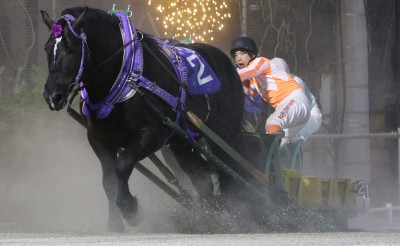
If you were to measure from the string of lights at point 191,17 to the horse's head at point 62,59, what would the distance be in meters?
6.04

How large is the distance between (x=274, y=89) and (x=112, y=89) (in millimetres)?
2855

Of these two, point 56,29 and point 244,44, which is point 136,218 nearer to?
point 56,29

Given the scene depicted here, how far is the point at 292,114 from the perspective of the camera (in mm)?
11953

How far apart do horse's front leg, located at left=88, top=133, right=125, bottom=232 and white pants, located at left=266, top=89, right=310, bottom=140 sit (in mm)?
2233

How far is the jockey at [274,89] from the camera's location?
39.1 feet

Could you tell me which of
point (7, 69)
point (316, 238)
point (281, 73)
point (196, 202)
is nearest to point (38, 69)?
point (7, 69)

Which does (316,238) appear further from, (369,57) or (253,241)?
(369,57)

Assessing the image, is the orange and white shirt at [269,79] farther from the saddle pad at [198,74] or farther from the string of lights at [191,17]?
the string of lights at [191,17]

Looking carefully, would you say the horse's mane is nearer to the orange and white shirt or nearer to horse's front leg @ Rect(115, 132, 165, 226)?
horse's front leg @ Rect(115, 132, 165, 226)

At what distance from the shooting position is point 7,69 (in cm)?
1627

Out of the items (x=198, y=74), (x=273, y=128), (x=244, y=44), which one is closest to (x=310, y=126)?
(x=273, y=128)

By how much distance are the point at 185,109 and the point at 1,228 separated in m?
2.72

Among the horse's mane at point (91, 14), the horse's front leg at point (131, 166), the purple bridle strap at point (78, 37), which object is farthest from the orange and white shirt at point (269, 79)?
the purple bridle strap at point (78, 37)

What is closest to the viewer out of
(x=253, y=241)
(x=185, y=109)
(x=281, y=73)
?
(x=253, y=241)
